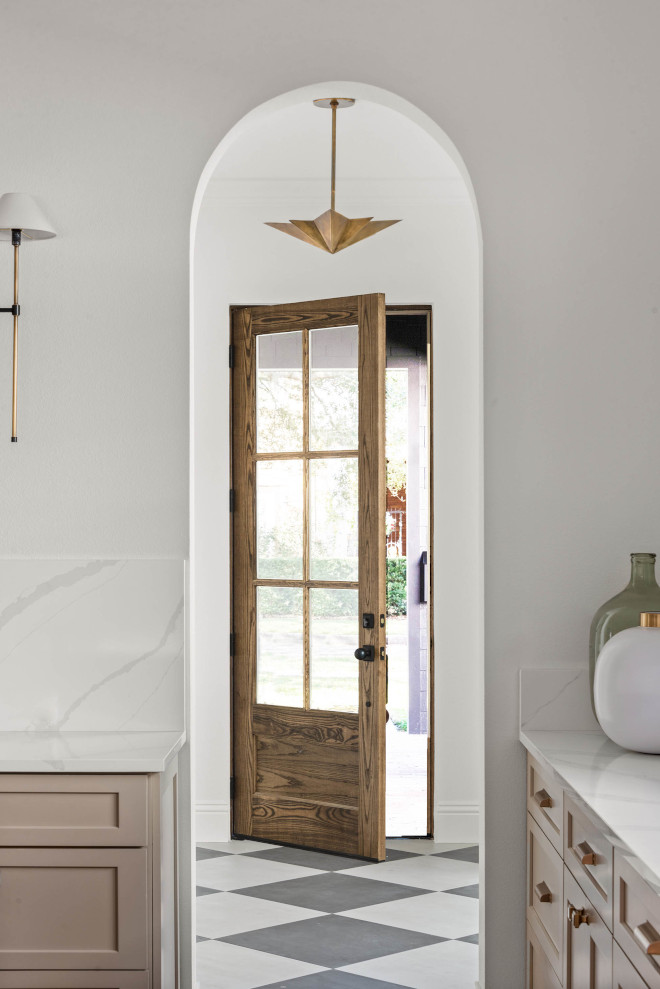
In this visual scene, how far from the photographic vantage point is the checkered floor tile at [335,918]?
304cm

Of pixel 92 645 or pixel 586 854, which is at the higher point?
pixel 92 645

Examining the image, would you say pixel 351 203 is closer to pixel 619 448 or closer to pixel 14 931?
pixel 619 448

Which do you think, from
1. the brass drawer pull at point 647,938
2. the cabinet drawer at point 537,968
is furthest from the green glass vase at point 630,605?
the brass drawer pull at point 647,938

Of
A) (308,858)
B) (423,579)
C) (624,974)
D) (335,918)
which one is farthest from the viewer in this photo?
(423,579)

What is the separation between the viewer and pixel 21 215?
8.05 feet

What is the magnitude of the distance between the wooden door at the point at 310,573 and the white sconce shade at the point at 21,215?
74.5 inches

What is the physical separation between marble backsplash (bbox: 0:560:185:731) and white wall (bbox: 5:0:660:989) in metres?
0.08

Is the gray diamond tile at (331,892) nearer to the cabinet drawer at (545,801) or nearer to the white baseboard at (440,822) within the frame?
the white baseboard at (440,822)

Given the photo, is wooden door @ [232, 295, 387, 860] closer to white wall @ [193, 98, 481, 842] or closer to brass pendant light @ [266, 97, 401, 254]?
white wall @ [193, 98, 481, 842]

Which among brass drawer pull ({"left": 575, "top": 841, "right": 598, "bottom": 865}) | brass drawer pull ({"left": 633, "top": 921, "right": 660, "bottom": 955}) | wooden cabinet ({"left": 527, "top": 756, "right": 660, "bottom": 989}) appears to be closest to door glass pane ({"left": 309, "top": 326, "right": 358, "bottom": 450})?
wooden cabinet ({"left": 527, "top": 756, "right": 660, "bottom": 989})

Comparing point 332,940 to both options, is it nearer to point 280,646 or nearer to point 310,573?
point 280,646

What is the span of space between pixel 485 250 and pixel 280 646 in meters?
2.30

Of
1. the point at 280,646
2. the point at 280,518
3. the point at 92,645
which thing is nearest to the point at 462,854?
the point at 280,646

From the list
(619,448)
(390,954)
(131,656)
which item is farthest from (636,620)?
(390,954)
